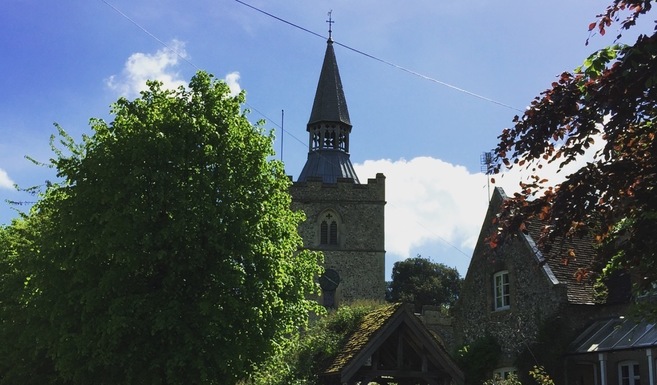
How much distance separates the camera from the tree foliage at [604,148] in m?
6.98

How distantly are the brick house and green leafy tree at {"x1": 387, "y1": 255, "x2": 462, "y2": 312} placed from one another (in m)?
46.1

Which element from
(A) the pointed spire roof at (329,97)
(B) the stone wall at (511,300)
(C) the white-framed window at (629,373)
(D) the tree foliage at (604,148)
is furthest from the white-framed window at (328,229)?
(D) the tree foliage at (604,148)

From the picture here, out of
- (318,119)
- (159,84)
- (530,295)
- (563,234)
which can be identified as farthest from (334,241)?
(563,234)

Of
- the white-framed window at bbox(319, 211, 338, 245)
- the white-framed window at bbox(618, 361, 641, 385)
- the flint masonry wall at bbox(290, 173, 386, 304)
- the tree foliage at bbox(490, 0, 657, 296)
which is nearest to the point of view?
the tree foliage at bbox(490, 0, 657, 296)

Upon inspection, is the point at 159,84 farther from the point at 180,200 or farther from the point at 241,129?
the point at 180,200

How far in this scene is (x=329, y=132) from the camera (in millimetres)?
57812

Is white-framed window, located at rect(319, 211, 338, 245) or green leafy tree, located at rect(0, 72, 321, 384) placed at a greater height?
white-framed window, located at rect(319, 211, 338, 245)

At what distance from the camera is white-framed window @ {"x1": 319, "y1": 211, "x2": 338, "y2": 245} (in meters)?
53.8

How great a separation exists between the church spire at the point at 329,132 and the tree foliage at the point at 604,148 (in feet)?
158

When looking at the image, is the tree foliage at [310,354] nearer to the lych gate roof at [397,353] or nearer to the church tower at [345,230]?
the lych gate roof at [397,353]

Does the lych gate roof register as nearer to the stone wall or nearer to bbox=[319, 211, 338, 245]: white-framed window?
the stone wall

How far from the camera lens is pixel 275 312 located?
16.2m

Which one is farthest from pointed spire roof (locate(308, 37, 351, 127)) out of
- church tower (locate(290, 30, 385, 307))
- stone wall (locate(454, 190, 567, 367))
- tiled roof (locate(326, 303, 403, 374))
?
tiled roof (locate(326, 303, 403, 374))

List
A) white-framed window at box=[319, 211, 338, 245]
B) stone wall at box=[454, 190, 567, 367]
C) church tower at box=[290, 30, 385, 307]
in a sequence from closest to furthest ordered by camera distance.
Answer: stone wall at box=[454, 190, 567, 367]
church tower at box=[290, 30, 385, 307]
white-framed window at box=[319, 211, 338, 245]
